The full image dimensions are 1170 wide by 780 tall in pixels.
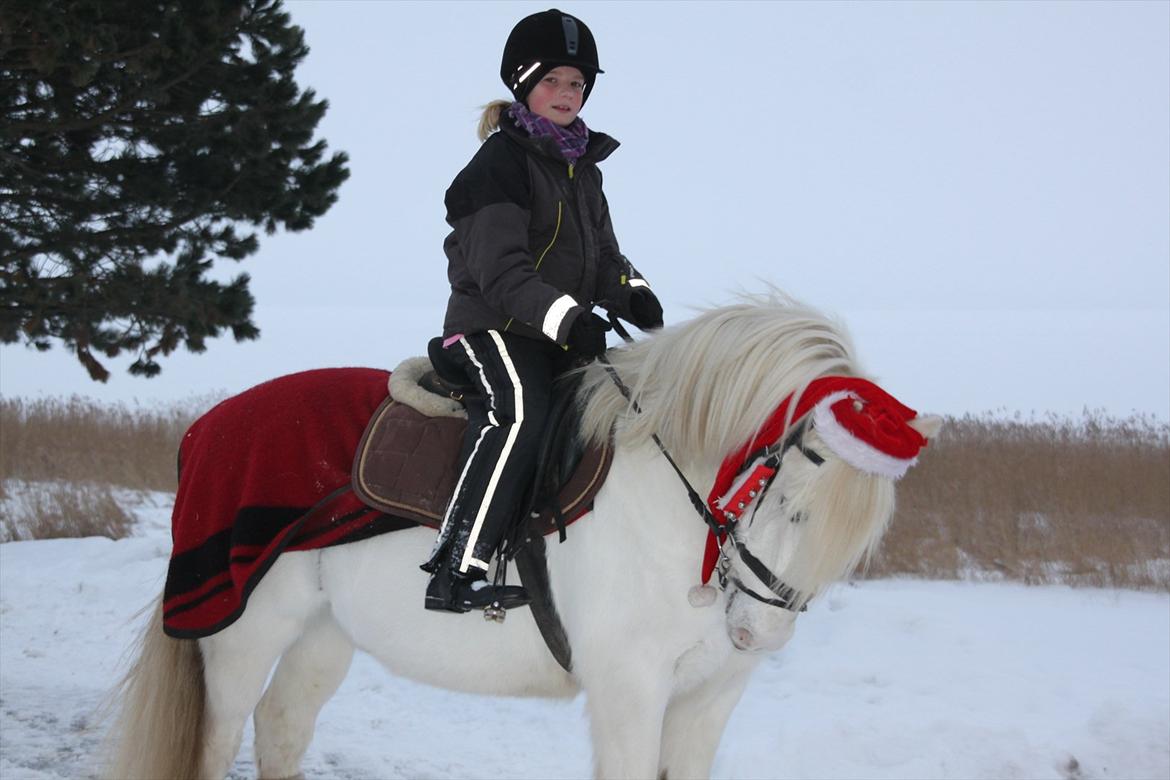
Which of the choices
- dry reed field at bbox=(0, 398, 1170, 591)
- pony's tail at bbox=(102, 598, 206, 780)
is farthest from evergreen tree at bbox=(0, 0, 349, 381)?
pony's tail at bbox=(102, 598, 206, 780)

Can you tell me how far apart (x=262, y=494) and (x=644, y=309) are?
143 cm

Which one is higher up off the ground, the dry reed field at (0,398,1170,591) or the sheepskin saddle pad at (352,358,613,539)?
the sheepskin saddle pad at (352,358,613,539)

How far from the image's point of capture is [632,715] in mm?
2922

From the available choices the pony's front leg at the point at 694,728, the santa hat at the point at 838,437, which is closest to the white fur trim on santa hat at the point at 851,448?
the santa hat at the point at 838,437

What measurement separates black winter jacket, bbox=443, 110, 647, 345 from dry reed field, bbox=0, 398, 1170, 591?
5808mm

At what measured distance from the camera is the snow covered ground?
5160 mm

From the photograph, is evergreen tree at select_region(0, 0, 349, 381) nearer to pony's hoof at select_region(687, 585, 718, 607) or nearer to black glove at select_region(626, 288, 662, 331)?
black glove at select_region(626, 288, 662, 331)

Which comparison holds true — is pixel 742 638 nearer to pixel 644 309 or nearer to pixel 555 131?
pixel 644 309

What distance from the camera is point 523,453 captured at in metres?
3.15

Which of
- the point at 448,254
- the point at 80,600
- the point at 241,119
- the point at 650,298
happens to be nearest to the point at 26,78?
the point at 241,119

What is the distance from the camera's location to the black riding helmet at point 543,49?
3.30m

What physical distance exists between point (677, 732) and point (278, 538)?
4.70ft

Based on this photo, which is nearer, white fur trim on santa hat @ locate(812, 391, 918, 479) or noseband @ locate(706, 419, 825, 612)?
white fur trim on santa hat @ locate(812, 391, 918, 479)

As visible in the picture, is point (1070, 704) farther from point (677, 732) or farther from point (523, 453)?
point (523, 453)
